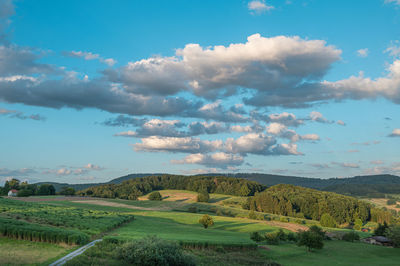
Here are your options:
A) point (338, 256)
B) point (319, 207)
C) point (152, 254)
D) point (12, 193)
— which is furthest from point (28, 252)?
point (319, 207)

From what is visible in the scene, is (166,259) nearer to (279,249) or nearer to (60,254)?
(60,254)

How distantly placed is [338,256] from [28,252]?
44.2 m

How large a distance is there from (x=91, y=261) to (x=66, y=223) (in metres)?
22.3

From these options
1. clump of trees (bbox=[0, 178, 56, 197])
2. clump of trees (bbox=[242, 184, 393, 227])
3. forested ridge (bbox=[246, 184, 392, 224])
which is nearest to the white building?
clump of trees (bbox=[0, 178, 56, 197])

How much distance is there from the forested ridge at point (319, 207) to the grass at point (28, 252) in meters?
123

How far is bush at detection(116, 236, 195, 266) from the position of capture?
26.7 m

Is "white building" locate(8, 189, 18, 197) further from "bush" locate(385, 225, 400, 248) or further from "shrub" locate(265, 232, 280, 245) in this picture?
"bush" locate(385, 225, 400, 248)

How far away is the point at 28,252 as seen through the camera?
29.1 metres

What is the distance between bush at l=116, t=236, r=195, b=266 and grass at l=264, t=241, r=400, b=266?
18.5 m

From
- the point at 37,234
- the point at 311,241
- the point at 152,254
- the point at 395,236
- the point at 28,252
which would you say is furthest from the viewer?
the point at 395,236

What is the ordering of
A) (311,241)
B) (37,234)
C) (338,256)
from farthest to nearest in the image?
(311,241)
(338,256)
(37,234)

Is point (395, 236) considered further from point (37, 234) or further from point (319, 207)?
point (319, 207)

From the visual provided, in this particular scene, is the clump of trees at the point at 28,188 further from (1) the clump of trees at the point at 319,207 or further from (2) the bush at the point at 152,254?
(2) the bush at the point at 152,254

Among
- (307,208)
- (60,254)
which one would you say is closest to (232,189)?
(307,208)
